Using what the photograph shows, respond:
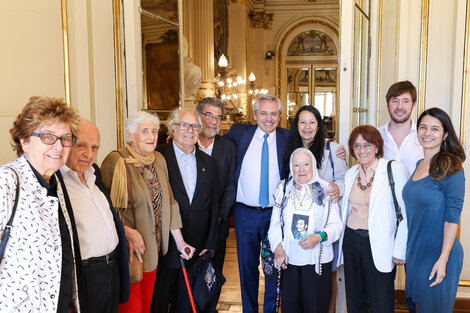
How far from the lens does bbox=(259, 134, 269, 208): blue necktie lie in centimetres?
321

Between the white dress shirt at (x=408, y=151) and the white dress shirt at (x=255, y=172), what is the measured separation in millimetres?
924

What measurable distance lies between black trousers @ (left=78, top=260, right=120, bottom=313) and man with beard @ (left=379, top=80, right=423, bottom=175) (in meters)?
2.24

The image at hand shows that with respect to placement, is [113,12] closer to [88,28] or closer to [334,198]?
[88,28]

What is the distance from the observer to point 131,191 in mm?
2514

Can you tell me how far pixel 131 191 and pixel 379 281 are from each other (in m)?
1.80

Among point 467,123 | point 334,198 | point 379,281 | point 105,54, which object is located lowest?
point 379,281

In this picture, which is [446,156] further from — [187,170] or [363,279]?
[187,170]

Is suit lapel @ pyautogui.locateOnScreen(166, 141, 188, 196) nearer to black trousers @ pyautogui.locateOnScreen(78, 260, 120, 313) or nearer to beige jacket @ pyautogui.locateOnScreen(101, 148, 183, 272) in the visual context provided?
beige jacket @ pyautogui.locateOnScreen(101, 148, 183, 272)

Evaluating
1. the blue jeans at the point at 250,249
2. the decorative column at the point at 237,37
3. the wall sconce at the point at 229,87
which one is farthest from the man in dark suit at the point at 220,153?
the decorative column at the point at 237,37

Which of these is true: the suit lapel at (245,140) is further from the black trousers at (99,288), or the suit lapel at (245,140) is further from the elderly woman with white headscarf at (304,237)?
the black trousers at (99,288)

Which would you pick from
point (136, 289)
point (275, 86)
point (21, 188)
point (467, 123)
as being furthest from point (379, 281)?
point (275, 86)

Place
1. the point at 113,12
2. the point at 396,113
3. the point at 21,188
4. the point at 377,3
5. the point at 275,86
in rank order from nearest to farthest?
the point at 21,188 → the point at 396,113 → the point at 113,12 → the point at 377,3 → the point at 275,86

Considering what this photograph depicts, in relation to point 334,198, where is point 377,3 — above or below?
above

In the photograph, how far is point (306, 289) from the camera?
2.78m
